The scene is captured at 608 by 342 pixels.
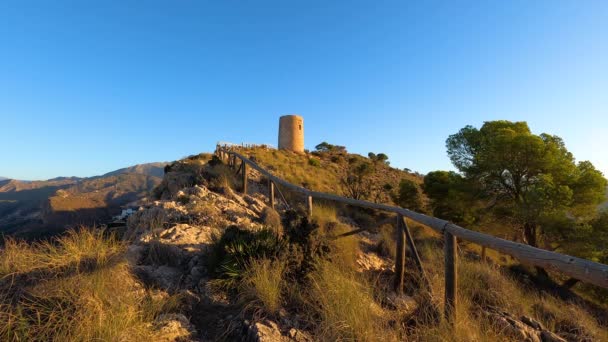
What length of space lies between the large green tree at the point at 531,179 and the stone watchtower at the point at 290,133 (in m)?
18.2

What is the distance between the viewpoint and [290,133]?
104ft

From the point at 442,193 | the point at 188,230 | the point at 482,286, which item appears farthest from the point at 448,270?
the point at 442,193

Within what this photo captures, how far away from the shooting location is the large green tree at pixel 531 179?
528 inches

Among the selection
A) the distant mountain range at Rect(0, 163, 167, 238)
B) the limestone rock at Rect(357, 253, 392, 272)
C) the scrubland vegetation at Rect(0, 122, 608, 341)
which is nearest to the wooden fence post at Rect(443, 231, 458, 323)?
the scrubland vegetation at Rect(0, 122, 608, 341)

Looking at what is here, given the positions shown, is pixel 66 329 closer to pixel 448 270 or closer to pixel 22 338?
pixel 22 338

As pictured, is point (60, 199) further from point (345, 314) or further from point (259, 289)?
point (345, 314)

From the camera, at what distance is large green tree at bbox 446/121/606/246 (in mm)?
13414

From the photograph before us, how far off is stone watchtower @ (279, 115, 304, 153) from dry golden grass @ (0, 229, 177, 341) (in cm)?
2852

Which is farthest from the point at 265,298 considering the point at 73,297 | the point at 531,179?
the point at 531,179

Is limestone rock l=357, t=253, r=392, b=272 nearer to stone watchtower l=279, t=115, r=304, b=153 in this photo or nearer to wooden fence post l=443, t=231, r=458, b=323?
wooden fence post l=443, t=231, r=458, b=323

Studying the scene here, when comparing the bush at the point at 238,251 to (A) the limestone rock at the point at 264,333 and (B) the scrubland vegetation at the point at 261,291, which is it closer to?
(B) the scrubland vegetation at the point at 261,291

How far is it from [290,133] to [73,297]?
2976 centimetres

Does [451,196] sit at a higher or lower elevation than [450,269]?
higher

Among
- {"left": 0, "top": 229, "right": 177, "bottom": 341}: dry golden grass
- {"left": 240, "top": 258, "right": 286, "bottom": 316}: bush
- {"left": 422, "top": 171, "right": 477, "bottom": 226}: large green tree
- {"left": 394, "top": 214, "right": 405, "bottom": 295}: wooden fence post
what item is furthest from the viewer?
{"left": 422, "top": 171, "right": 477, "bottom": 226}: large green tree
